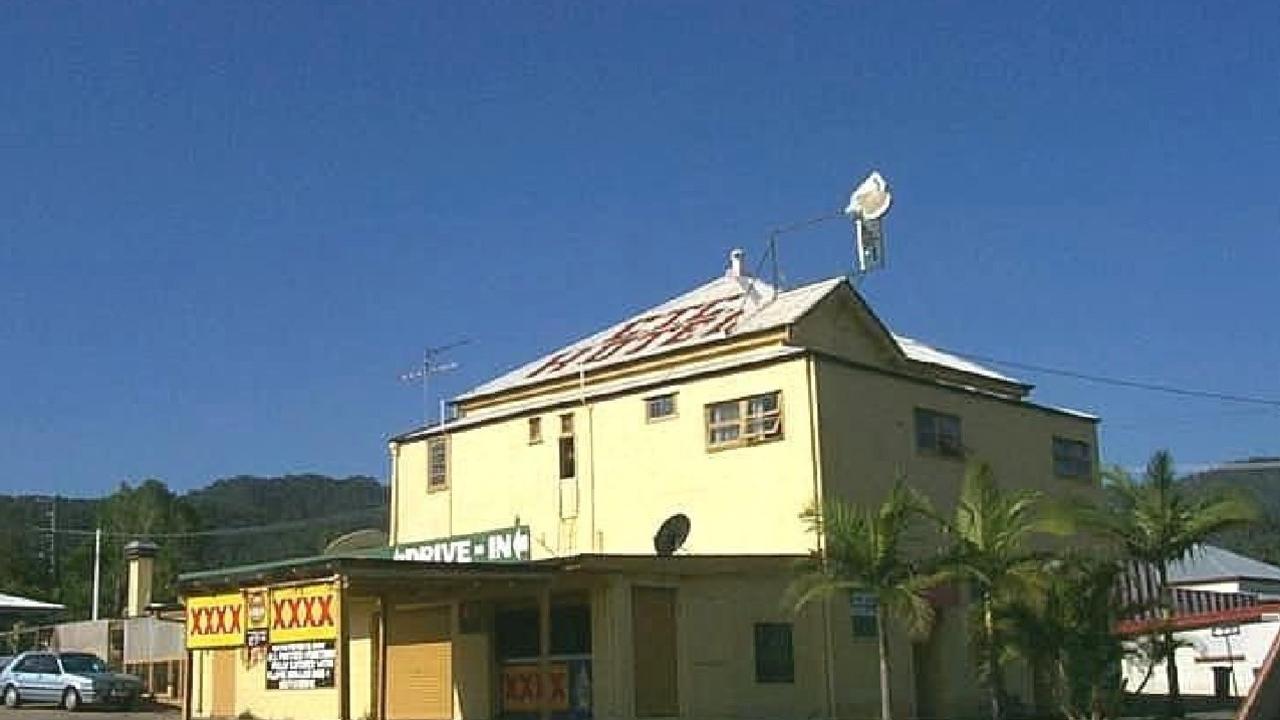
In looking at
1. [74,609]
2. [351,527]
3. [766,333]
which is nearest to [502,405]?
[766,333]

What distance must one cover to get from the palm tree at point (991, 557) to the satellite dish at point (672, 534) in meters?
8.45

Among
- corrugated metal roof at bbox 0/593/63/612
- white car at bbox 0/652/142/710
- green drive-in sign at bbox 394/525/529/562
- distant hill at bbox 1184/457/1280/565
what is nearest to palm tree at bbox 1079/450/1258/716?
green drive-in sign at bbox 394/525/529/562

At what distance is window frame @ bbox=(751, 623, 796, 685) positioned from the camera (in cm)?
3219

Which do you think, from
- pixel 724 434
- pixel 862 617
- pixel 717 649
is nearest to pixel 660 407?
pixel 724 434

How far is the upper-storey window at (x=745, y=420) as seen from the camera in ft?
116

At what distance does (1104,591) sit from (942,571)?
3.34 meters

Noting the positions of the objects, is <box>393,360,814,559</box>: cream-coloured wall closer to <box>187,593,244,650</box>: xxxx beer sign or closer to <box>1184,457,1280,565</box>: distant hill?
<box>187,593,244,650</box>: xxxx beer sign

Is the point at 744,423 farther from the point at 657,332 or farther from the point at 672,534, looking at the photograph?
the point at 657,332

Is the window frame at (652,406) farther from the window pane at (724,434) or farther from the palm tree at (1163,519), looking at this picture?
the palm tree at (1163,519)

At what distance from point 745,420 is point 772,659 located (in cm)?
582

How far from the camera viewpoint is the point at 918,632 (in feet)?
91.1

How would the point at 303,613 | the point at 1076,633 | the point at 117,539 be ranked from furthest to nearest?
the point at 117,539
the point at 1076,633
the point at 303,613

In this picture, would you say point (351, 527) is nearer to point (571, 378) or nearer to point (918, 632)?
point (571, 378)

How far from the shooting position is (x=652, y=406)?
38.0m
